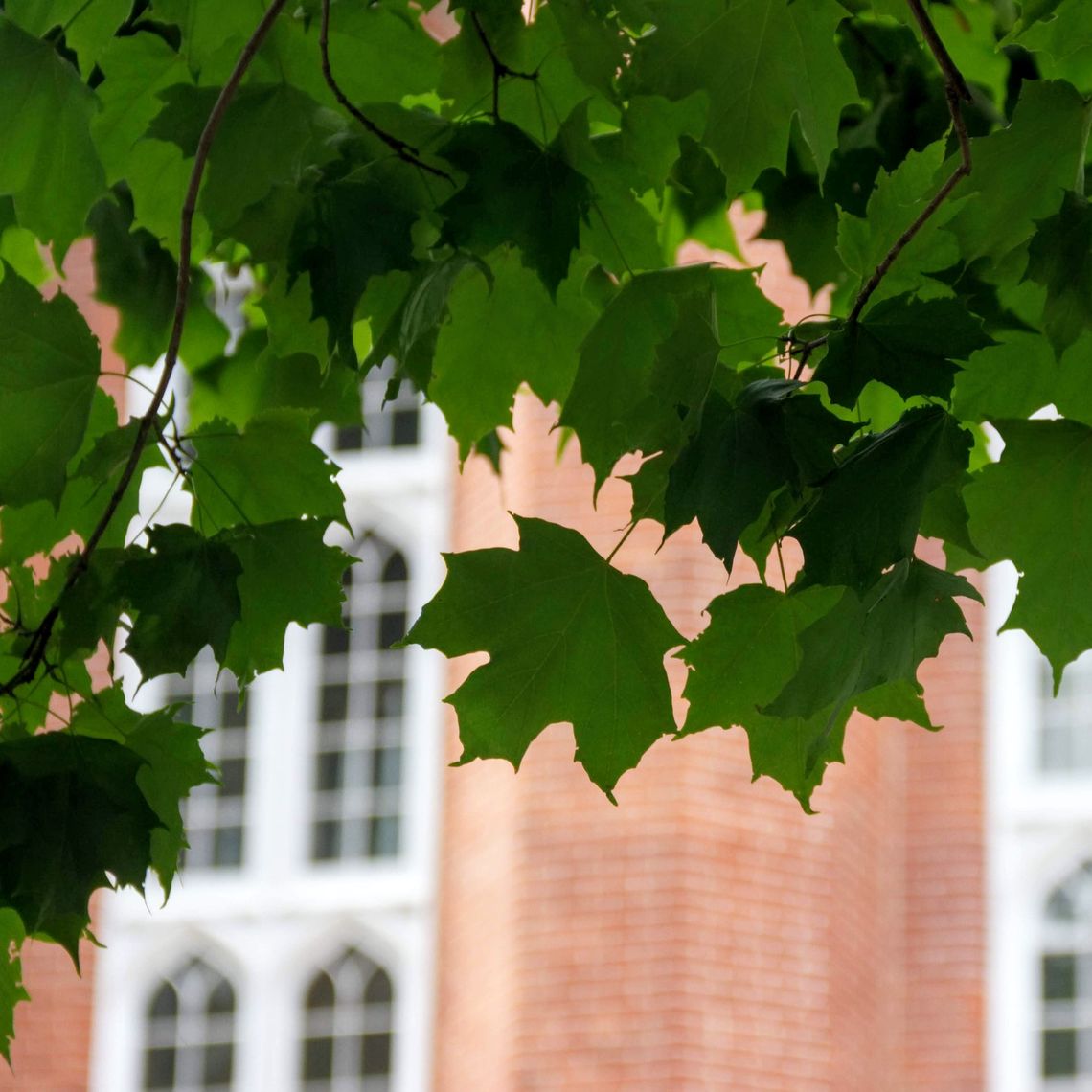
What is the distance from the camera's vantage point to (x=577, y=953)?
21.0ft

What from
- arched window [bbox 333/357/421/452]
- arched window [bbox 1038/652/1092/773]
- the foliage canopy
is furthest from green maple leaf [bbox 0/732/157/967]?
arched window [bbox 333/357/421/452]

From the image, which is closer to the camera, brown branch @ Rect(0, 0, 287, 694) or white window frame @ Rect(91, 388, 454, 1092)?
brown branch @ Rect(0, 0, 287, 694)

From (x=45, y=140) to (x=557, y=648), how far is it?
2.12 ft

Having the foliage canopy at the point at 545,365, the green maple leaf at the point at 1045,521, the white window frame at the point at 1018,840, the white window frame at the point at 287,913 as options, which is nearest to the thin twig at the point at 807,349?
the foliage canopy at the point at 545,365

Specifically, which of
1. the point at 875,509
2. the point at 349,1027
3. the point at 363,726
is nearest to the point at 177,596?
the point at 875,509

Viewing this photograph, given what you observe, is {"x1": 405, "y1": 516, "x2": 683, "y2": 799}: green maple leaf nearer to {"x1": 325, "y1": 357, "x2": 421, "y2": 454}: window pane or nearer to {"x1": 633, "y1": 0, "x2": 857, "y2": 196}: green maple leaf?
{"x1": 633, "y1": 0, "x2": 857, "y2": 196}: green maple leaf

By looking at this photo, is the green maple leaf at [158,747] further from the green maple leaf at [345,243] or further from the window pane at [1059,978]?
the window pane at [1059,978]

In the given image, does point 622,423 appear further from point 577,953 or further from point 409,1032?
point 409,1032

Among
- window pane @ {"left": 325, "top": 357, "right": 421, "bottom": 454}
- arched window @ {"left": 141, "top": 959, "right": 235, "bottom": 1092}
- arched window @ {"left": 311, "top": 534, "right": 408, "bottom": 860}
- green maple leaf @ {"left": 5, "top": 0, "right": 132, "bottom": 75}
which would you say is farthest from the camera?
window pane @ {"left": 325, "top": 357, "right": 421, "bottom": 454}

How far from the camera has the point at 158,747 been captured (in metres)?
1.56

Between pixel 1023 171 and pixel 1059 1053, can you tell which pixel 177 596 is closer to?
pixel 1023 171

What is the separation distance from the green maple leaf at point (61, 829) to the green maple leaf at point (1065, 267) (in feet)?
2.25

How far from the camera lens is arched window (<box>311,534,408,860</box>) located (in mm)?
7598

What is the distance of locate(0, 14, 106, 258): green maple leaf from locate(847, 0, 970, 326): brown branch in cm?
69
